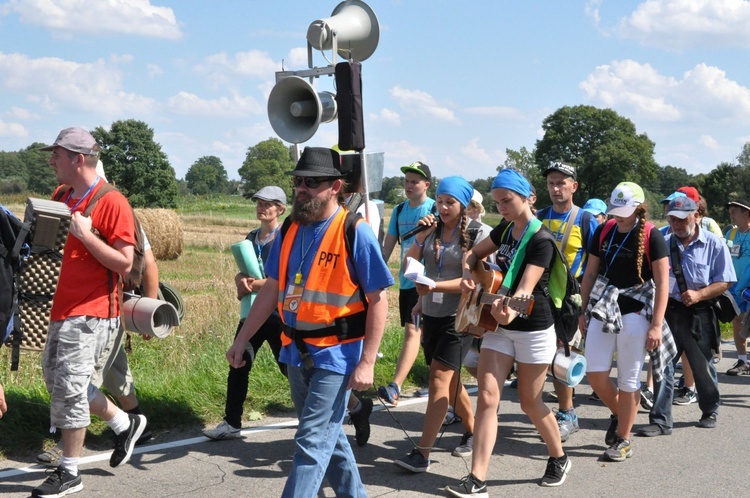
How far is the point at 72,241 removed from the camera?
15.7ft

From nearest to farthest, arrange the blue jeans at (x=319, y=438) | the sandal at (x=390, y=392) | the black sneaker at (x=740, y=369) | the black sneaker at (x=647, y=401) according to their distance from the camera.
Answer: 1. the blue jeans at (x=319, y=438)
2. the sandal at (x=390, y=392)
3. the black sneaker at (x=647, y=401)
4. the black sneaker at (x=740, y=369)

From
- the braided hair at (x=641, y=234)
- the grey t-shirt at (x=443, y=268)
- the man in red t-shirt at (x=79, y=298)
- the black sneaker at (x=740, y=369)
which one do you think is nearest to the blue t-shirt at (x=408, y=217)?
the grey t-shirt at (x=443, y=268)

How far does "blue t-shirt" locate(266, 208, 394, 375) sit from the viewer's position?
3955 mm

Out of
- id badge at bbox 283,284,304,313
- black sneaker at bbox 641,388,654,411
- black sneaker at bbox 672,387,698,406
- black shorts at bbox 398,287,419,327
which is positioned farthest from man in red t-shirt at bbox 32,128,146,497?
black sneaker at bbox 672,387,698,406

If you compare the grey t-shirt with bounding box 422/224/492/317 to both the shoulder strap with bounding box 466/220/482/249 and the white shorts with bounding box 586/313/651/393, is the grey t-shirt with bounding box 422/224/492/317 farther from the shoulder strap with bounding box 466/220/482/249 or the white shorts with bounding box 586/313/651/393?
the white shorts with bounding box 586/313/651/393

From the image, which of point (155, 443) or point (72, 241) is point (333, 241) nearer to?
point (72, 241)

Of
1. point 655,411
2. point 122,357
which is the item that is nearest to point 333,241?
point 122,357

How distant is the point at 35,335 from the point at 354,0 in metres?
4.42

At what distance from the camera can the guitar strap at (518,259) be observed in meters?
5.00

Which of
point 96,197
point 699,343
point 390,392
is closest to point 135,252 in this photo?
point 96,197

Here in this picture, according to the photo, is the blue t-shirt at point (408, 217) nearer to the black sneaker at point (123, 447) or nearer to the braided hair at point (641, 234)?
the braided hair at point (641, 234)

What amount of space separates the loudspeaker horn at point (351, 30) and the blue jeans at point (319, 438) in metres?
4.15

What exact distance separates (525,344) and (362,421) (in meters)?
1.46

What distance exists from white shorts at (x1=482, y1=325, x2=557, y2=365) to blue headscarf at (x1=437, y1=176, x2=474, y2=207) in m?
1.09
